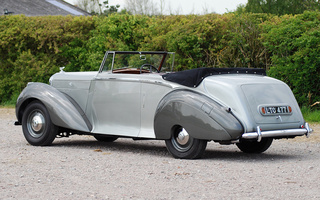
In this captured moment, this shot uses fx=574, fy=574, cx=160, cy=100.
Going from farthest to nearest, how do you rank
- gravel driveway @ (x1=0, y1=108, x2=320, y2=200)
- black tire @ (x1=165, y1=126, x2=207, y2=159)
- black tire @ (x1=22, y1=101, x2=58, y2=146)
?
1. black tire @ (x1=22, y1=101, x2=58, y2=146)
2. black tire @ (x1=165, y1=126, x2=207, y2=159)
3. gravel driveway @ (x1=0, y1=108, x2=320, y2=200)

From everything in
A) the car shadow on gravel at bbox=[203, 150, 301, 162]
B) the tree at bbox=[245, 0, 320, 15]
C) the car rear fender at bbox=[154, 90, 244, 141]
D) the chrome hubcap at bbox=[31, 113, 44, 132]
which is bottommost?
the car shadow on gravel at bbox=[203, 150, 301, 162]

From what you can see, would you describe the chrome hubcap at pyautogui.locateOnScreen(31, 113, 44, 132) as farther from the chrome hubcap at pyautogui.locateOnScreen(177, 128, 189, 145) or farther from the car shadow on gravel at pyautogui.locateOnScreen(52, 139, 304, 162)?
the chrome hubcap at pyautogui.locateOnScreen(177, 128, 189, 145)

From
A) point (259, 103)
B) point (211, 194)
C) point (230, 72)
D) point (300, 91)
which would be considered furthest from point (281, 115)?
point (300, 91)

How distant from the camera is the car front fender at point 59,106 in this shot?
28.9ft

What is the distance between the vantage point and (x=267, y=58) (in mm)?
13633

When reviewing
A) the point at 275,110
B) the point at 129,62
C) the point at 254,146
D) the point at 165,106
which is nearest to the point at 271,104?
the point at 275,110

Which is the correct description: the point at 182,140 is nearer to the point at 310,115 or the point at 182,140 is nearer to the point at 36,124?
the point at 36,124

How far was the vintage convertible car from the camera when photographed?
739 centimetres

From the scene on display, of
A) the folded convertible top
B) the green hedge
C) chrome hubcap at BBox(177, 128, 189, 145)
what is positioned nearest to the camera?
chrome hubcap at BBox(177, 128, 189, 145)

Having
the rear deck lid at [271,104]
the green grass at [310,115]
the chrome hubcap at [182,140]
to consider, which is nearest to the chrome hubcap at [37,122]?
the chrome hubcap at [182,140]

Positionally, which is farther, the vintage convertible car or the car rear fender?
the vintage convertible car

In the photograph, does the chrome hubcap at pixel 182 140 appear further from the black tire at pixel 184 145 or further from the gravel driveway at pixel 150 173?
the gravel driveway at pixel 150 173

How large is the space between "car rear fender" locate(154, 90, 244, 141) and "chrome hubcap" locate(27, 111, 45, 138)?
207 centimetres

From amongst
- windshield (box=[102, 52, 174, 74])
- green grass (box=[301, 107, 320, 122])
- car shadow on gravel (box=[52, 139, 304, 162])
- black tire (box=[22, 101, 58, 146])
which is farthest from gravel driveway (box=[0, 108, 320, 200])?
green grass (box=[301, 107, 320, 122])
